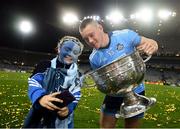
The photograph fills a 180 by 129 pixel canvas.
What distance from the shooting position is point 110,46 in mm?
4078

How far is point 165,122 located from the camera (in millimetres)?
9391

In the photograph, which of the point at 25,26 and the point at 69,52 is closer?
the point at 69,52

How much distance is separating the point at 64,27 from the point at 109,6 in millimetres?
8189

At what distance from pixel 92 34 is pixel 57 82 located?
1.89 feet

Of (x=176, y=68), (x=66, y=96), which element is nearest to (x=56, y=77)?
(x=66, y=96)

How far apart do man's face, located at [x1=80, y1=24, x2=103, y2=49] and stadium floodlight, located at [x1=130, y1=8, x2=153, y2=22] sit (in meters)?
44.1

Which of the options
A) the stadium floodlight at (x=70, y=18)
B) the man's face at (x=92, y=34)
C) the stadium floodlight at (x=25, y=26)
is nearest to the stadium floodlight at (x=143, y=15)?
the stadium floodlight at (x=70, y=18)

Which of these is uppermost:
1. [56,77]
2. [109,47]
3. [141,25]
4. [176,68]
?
[141,25]

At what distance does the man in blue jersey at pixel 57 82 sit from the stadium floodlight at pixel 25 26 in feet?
143

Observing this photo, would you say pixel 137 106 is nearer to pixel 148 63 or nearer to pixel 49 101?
pixel 49 101

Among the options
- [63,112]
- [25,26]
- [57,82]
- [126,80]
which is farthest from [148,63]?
[126,80]

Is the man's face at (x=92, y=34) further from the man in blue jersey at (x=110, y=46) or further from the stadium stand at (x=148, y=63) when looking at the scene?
the stadium stand at (x=148, y=63)

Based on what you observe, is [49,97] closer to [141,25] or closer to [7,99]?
[7,99]

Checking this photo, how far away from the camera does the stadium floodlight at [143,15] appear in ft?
155
